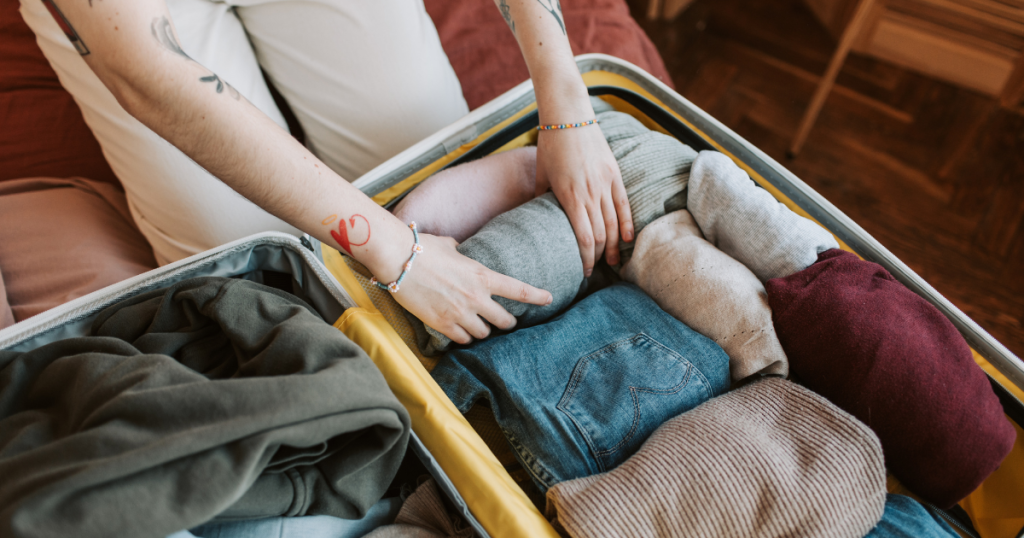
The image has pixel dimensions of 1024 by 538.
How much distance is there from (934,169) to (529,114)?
128cm

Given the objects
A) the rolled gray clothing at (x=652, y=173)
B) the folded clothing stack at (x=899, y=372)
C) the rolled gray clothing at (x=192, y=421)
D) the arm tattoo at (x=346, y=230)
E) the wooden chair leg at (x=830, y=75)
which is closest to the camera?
the rolled gray clothing at (x=192, y=421)

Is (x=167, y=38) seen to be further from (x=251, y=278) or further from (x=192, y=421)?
(x=192, y=421)

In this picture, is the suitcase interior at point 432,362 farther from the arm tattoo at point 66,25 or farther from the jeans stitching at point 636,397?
the arm tattoo at point 66,25

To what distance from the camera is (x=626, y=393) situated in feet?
1.80

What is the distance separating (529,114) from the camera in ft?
2.77

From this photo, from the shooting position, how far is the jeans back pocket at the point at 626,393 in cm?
53

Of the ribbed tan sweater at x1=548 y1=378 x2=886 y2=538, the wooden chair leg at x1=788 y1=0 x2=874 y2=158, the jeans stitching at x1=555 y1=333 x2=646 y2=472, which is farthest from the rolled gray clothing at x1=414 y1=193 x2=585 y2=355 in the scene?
the wooden chair leg at x1=788 y1=0 x2=874 y2=158

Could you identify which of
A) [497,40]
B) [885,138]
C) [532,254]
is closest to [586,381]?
[532,254]

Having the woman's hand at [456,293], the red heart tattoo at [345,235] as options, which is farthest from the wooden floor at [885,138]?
the red heart tattoo at [345,235]

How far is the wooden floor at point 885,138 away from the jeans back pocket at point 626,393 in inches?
41.5

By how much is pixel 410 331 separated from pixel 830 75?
130 cm

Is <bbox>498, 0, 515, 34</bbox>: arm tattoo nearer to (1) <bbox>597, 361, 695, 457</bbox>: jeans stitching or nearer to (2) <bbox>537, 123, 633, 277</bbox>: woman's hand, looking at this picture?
(2) <bbox>537, 123, 633, 277</bbox>: woman's hand

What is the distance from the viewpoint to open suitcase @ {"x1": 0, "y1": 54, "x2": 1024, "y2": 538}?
1.62ft

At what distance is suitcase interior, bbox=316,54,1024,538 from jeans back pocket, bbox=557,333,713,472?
0.09 m
